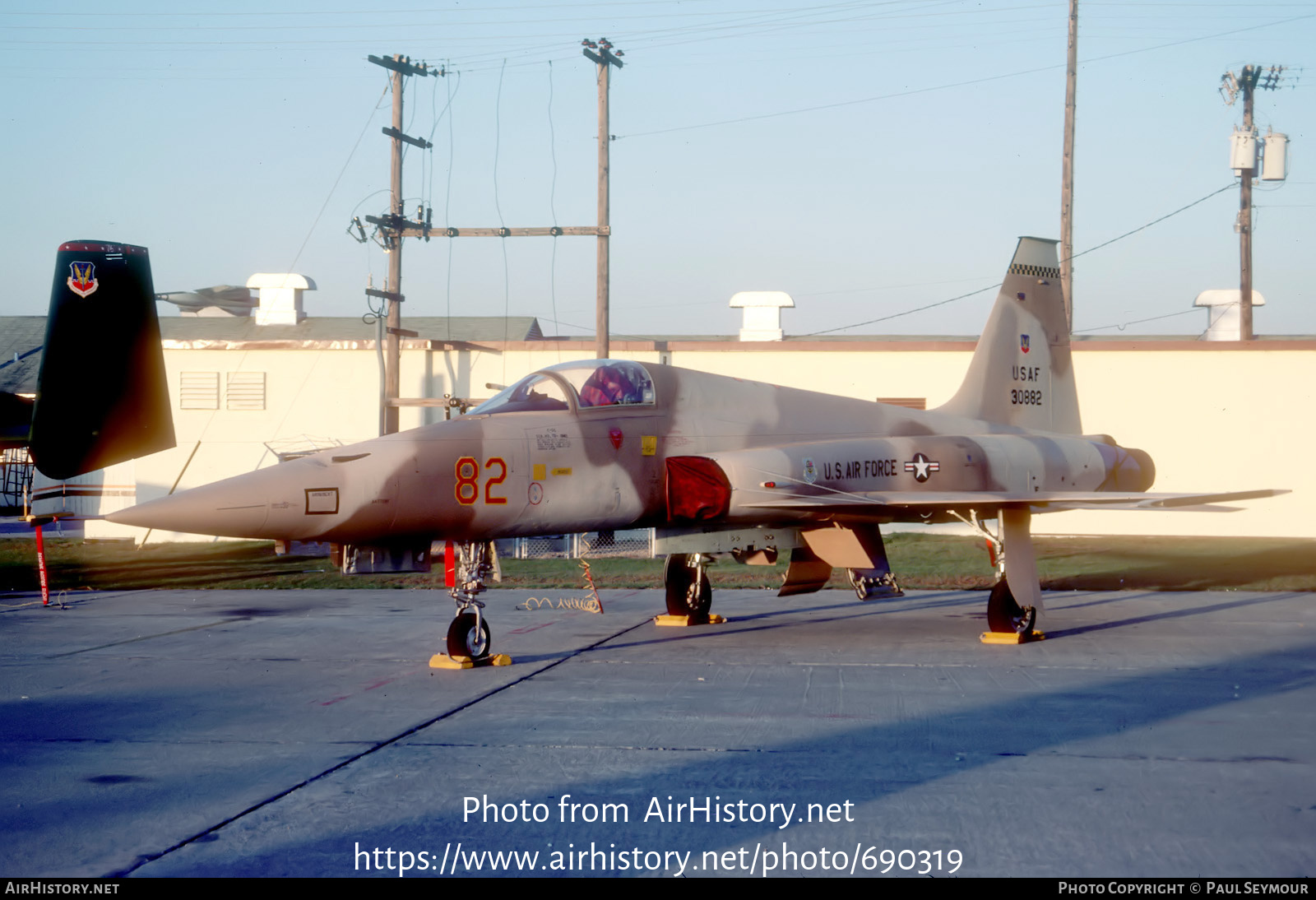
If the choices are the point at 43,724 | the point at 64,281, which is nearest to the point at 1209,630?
the point at 43,724

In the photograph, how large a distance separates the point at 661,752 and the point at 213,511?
3.66 metres

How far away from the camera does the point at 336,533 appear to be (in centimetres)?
842

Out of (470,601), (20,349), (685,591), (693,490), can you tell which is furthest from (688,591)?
(20,349)

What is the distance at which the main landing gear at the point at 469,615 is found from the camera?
9.48m

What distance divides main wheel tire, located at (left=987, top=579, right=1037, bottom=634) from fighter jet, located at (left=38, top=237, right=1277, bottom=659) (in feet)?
0.05

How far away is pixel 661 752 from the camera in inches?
259

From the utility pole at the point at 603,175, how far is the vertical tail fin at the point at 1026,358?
35.1 feet

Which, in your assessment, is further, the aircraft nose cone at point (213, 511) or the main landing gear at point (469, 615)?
the main landing gear at point (469, 615)

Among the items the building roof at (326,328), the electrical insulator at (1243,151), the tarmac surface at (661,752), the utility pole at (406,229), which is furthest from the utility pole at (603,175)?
the electrical insulator at (1243,151)

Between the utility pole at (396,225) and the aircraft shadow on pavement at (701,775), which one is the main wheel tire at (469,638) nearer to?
the aircraft shadow on pavement at (701,775)

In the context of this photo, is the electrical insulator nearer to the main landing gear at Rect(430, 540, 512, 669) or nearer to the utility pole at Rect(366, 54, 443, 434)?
the utility pole at Rect(366, 54, 443, 434)

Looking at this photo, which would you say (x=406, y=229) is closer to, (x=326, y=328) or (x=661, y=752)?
(x=326, y=328)
